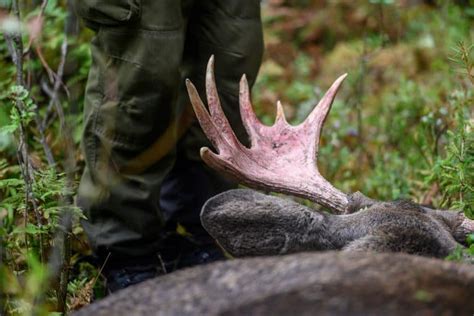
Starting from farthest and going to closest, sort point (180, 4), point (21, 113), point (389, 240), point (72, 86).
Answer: point (72, 86) < point (180, 4) < point (21, 113) < point (389, 240)

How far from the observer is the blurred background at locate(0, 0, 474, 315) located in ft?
13.4

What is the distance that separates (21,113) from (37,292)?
1.27 m

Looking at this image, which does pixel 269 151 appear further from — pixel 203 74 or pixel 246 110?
pixel 203 74

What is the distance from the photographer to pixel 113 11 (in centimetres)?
436

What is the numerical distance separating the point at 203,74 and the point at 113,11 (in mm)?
846

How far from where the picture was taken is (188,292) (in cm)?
272

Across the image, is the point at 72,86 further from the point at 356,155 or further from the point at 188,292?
the point at 188,292

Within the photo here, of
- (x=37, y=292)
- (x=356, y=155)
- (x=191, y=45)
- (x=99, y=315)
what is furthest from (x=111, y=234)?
(x=356, y=155)

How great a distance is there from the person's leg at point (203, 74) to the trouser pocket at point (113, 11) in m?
→ 0.58

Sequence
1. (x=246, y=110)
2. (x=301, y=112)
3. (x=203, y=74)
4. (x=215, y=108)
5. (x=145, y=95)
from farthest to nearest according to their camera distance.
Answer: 1. (x=301, y=112)
2. (x=203, y=74)
3. (x=246, y=110)
4. (x=145, y=95)
5. (x=215, y=108)

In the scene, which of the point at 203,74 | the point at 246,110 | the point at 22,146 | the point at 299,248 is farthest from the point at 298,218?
the point at 203,74

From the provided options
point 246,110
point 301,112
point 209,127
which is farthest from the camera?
point 301,112

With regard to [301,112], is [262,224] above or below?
above

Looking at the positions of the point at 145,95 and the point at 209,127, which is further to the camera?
the point at 145,95
